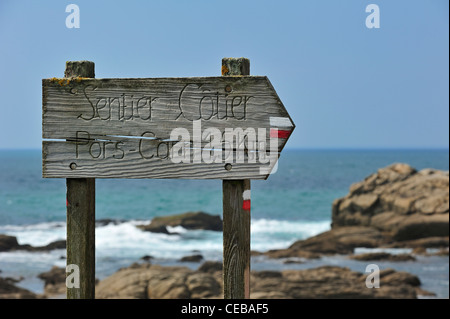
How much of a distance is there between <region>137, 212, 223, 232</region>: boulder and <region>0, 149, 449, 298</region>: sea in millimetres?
541

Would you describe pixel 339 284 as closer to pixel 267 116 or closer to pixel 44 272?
pixel 44 272

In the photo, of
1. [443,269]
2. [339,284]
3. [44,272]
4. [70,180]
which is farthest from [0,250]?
[70,180]

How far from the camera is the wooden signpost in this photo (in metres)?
3.78

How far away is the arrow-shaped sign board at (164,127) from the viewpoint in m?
3.78

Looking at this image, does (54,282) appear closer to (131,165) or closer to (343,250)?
(343,250)

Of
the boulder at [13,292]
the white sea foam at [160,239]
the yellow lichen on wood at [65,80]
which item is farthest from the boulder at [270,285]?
the yellow lichen on wood at [65,80]

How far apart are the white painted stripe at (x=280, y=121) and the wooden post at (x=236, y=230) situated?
357 mm

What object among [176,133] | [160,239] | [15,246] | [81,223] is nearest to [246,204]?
[176,133]

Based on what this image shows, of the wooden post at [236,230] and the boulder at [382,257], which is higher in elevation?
the wooden post at [236,230]

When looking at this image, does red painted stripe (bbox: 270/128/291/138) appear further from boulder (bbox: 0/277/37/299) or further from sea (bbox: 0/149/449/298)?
sea (bbox: 0/149/449/298)

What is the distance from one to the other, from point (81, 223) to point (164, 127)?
910mm

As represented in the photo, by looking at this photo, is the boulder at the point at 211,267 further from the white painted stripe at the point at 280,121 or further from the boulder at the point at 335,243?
the white painted stripe at the point at 280,121

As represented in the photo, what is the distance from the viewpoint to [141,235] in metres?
28.5
